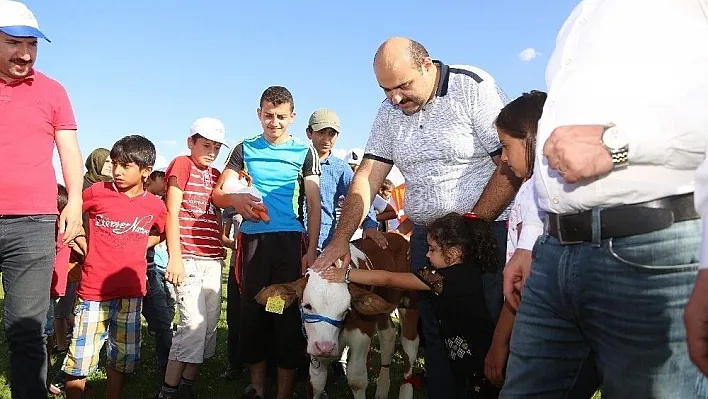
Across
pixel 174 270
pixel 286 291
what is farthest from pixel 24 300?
pixel 286 291

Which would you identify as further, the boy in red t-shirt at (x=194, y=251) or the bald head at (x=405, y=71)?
the boy in red t-shirt at (x=194, y=251)

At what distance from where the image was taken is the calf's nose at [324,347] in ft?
13.1

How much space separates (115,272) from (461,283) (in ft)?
8.08

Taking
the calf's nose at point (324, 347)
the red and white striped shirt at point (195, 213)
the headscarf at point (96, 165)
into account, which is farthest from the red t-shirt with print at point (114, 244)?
the headscarf at point (96, 165)

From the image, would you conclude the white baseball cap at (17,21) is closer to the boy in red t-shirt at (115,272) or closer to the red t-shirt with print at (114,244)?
the boy in red t-shirt at (115,272)

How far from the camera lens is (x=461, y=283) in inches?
135

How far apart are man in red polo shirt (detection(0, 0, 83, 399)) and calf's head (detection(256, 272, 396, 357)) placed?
1.42m

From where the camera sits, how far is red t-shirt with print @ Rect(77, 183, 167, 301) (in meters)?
4.29

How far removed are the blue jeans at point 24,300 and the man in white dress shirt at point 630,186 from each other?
2.77 meters

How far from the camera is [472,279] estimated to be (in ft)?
11.4

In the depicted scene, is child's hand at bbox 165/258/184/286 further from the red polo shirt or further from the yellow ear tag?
the red polo shirt

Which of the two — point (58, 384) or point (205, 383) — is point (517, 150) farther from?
point (58, 384)

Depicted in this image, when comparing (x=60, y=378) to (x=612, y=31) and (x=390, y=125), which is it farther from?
(x=612, y=31)

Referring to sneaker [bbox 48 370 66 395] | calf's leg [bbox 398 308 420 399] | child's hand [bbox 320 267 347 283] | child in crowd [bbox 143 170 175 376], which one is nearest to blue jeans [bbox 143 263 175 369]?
child in crowd [bbox 143 170 175 376]
